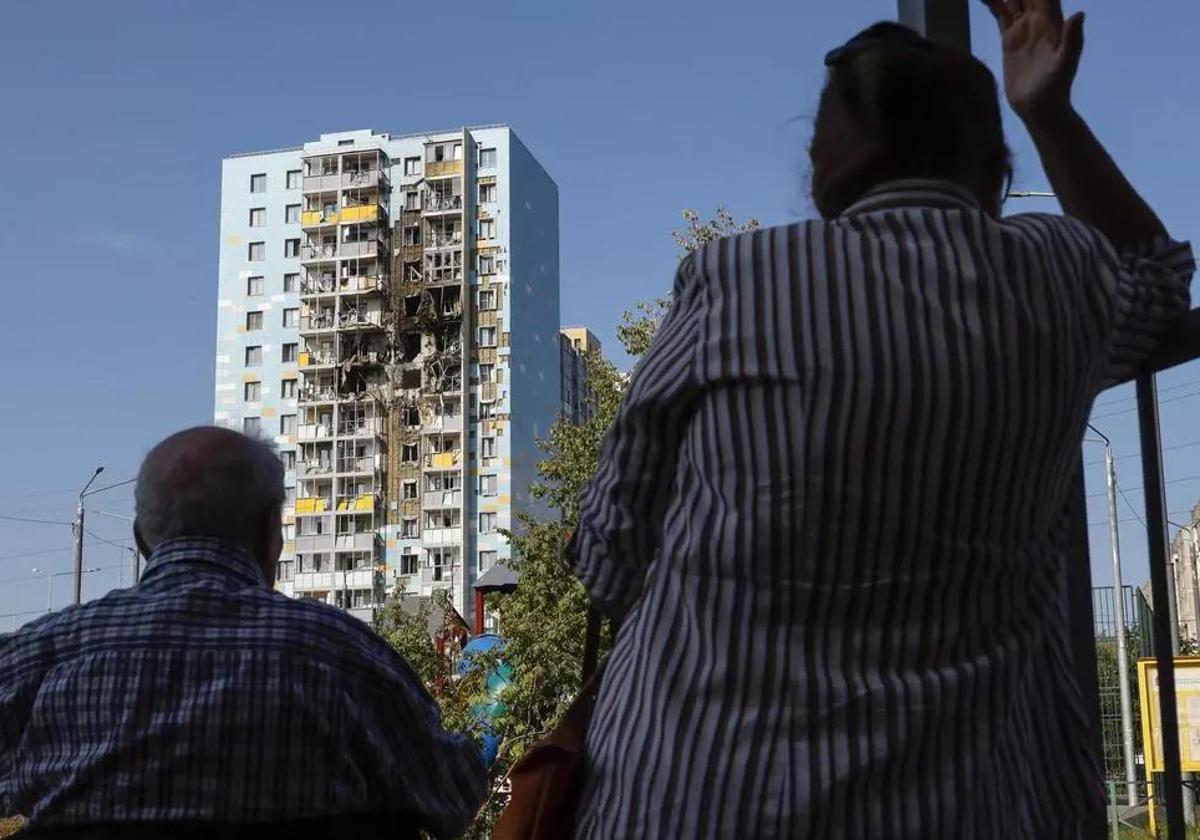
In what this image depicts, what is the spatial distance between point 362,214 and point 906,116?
73.4 meters

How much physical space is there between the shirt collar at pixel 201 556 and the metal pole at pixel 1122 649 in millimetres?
1588

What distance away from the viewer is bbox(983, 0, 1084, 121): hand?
1.59 m

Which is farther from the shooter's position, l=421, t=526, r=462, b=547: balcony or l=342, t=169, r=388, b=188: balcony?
l=342, t=169, r=388, b=188: balcony

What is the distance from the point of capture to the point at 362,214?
2874 inches

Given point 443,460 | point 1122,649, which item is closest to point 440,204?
point 443,460

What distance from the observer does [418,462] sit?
234 feet

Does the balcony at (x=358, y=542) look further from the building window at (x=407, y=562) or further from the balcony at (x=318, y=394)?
the balcony at (x=318, y=394)

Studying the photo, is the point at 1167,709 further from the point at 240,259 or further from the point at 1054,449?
the point at 240,259

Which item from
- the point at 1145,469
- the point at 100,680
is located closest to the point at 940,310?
the point at 1145,469

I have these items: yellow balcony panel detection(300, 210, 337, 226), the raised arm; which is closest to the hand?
the raised arm

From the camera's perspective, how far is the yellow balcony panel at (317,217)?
73938mm

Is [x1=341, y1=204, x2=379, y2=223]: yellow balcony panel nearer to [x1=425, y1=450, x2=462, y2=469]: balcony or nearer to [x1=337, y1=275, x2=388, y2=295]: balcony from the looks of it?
[x1=337, y1=275, x2=388, y2=295]: balcony

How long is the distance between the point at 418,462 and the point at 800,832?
70.8 metres

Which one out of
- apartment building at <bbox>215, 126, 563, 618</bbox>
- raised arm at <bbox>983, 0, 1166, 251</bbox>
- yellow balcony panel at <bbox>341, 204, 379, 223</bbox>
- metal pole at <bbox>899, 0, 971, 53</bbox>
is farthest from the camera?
yellow balcony panel at <bbox>341, 204, 379, 223</bbox>
